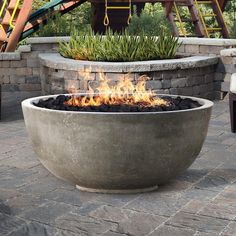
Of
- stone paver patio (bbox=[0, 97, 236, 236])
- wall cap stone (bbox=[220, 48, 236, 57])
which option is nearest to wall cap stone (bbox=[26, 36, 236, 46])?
wall cap stone (bbox=[220, 48, 236, 57])

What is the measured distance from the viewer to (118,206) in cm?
400

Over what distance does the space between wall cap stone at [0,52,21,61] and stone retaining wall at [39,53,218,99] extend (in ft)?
4.79

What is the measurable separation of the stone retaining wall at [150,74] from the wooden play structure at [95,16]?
199 cm

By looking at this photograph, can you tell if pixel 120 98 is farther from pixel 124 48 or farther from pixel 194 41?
pixel 194 41

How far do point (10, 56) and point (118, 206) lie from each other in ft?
24.4

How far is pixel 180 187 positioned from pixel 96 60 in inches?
192

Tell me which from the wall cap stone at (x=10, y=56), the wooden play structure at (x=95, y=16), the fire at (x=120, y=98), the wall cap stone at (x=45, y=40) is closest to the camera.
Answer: the fire at (x=120, y=98)

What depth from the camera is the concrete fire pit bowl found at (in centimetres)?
394

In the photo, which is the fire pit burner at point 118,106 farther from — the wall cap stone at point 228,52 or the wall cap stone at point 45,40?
the wall cap stone at point 45,40

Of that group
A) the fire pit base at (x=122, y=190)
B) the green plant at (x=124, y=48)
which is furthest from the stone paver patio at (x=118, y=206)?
the green plant at (x=124, y=48)

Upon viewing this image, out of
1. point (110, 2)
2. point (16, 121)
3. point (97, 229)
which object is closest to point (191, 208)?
point (97, 229)

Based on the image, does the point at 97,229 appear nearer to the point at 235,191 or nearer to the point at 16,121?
the point at 235,191

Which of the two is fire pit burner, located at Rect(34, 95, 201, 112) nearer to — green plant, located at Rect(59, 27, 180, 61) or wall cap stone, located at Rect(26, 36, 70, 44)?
green plant, located at Rect(59, 27, 180, 61)

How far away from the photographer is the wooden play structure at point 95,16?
11.1 metres
